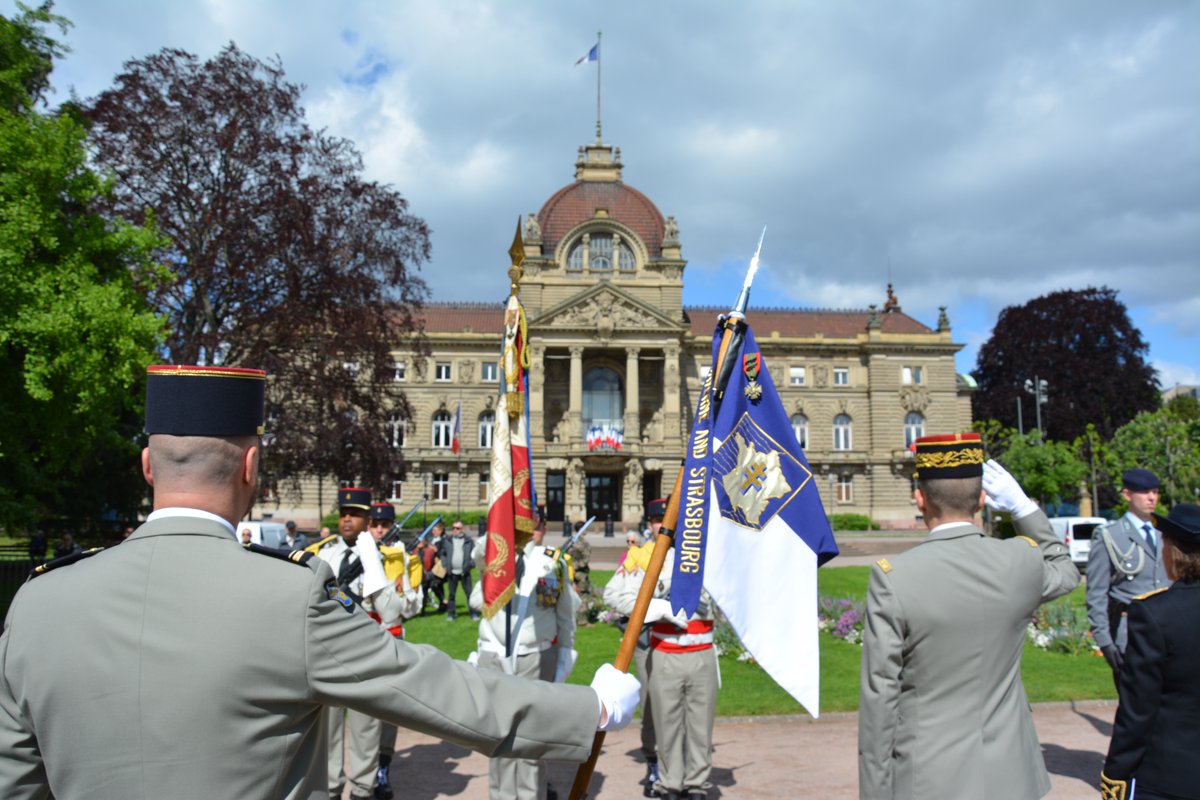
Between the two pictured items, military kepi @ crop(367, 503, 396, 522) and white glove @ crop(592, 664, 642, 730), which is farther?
military kepi @ crop(367, 503, 396, 522)

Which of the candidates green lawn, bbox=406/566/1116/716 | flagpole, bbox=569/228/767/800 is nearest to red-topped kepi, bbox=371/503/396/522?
green lawn, bbox=406/566/1116/716

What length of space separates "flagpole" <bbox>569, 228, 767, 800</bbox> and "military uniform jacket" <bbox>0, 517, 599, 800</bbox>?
0.51 metres

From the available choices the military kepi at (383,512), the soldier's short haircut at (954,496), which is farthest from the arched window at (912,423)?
the soldier's short haircut at (954,496)

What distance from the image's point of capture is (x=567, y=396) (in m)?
58.3

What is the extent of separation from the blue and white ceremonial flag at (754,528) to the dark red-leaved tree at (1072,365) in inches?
2418

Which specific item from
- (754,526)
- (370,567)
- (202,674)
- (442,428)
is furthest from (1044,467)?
(202,674)

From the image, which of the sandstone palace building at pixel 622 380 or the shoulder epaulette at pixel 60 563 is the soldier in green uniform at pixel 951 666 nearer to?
the shoulder epaulette at pixel 60 563

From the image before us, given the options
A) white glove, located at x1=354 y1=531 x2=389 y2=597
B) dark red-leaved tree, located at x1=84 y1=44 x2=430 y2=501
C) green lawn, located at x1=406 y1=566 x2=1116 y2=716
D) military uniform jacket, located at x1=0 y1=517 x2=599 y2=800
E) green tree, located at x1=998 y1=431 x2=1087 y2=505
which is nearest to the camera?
military uniform jacket, located at x1=0 y1=517 x2=599 y2=800

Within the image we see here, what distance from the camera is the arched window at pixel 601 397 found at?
58562 mm

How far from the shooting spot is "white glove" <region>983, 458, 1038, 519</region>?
14.5 feet

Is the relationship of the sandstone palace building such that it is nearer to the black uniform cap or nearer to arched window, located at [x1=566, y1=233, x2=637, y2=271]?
arched window, located at [x1=566, y1=233, x2=637, y2=271]

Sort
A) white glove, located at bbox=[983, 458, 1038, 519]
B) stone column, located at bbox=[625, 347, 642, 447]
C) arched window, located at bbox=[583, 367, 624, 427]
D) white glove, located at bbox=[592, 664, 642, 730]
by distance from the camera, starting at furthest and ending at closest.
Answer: arched window, located at bbox=[583, 367, 624, 427] < stone column, located at bbox=[625, 347, 642, 447] < white glove, located at bbox=[983, 458, 1038, 519] < white glove, located at bbox=[592, 664, 642, 730]

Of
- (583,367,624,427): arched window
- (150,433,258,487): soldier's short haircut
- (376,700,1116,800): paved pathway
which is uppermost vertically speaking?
(583,367,624,427): arched window

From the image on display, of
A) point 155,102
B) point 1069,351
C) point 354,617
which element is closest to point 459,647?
point 354,617
